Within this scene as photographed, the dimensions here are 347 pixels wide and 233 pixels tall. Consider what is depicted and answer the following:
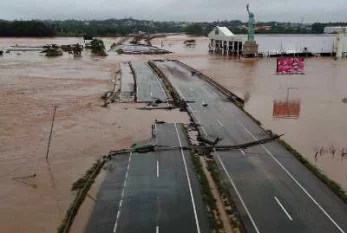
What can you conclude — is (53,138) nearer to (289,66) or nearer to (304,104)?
(304,104)

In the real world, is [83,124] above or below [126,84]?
below

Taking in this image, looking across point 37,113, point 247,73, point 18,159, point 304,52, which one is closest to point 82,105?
point 37,113

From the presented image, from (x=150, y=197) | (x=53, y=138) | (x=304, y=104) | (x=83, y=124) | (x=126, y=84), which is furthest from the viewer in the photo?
(x=126, y=84)

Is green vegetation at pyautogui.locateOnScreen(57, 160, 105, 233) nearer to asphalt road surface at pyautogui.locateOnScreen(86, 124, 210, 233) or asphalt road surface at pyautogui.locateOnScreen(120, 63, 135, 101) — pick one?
asphalt road surface at pyautogui.locateOnScreen(86, 124, 210, 233)

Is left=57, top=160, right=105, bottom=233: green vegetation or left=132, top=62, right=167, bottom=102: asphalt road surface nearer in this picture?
left=57, top=160, right=105, bottom=233: green vegetation

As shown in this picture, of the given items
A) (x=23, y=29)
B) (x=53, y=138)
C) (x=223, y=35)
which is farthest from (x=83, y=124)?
(x=23, y=29)

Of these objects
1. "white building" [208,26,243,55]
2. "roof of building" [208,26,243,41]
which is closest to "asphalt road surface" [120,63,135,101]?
"white building" [208,26,243,55]
